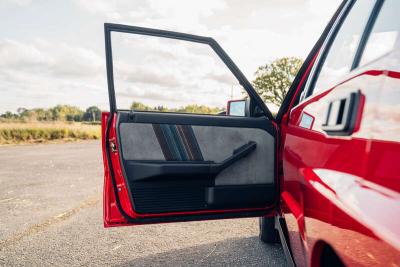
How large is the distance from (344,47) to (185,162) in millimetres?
1210

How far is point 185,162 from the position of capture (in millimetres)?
2215

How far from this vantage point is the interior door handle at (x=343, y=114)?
1.00 metres

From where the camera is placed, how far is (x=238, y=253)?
3018mm

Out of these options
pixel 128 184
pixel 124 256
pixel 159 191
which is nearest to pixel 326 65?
pixel 159 191

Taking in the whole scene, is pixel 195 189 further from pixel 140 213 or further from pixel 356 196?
pixel 356 196

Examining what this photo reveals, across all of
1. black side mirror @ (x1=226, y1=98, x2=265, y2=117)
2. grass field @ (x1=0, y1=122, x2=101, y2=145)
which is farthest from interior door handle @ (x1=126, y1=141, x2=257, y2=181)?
grass field @ (x1=0, y1=122, x2=101, y2=145)

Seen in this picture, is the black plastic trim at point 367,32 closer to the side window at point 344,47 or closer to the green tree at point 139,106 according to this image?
the side window at point 344,47

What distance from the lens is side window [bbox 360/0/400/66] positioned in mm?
983

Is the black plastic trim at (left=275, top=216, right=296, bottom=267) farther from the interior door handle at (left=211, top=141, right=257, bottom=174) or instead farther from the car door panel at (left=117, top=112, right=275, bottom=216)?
the interior door handle at (left=211, top=141, right=257, bottom=174)

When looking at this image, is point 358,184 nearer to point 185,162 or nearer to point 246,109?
point 185,162

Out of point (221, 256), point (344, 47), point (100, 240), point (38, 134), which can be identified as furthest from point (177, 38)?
point (38, 134)

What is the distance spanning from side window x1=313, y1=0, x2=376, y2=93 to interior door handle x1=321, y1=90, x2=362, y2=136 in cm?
22

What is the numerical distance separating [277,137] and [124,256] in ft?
5.98

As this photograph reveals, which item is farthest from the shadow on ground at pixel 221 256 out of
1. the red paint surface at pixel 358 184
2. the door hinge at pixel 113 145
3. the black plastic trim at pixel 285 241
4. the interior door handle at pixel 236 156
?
the red paint surface at pixel 358 184
